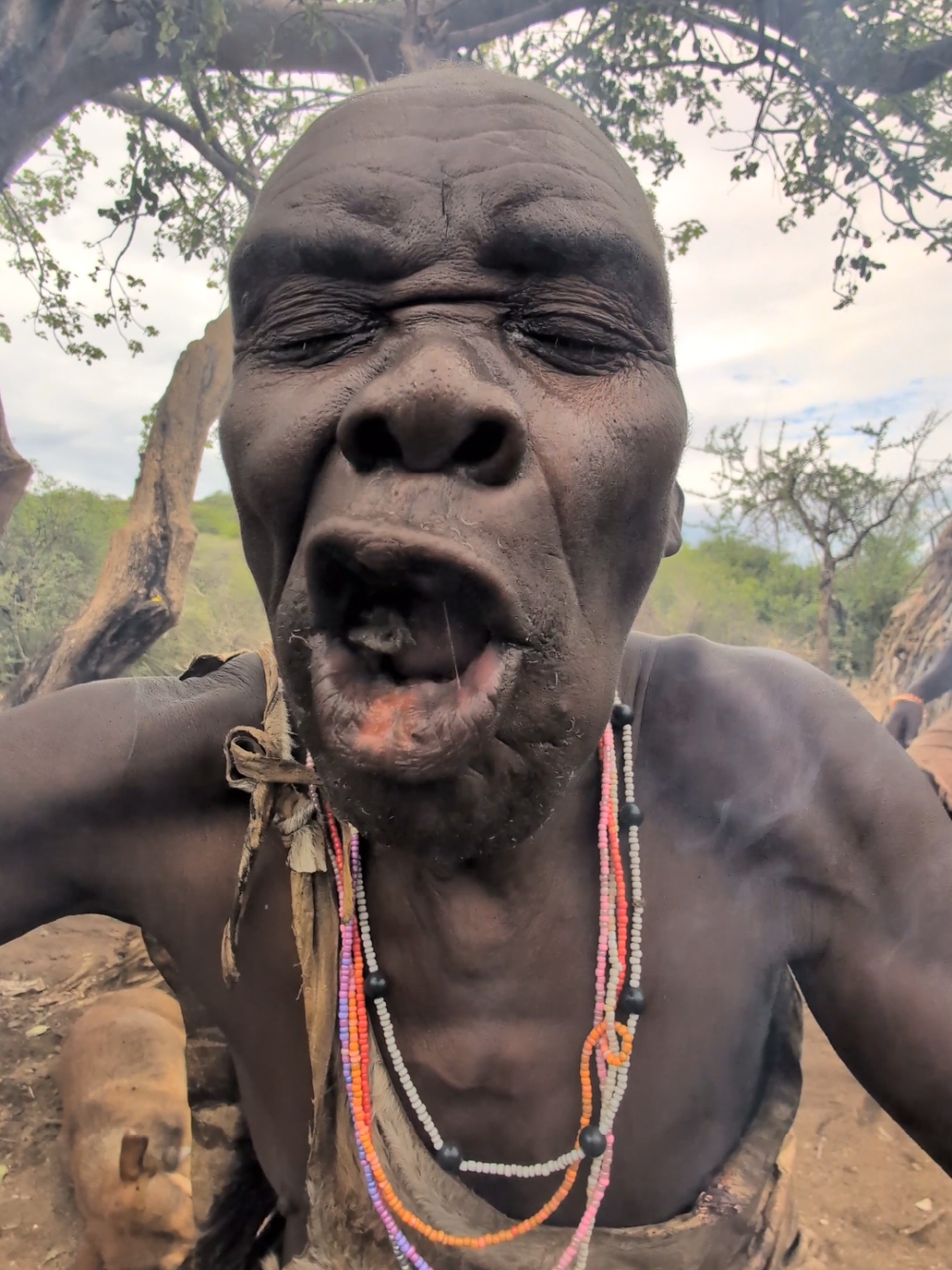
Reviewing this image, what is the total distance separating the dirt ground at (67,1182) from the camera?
9.97ft

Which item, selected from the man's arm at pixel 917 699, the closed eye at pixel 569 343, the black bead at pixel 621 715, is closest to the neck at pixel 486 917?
the black bead at pixel 621 715

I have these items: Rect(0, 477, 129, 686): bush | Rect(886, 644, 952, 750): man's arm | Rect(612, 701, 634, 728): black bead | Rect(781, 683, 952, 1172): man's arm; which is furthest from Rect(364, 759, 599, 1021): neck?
Rect(0, 477, 129, 686): bush

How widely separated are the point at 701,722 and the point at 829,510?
1354cm

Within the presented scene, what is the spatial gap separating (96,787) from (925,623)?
753 cm

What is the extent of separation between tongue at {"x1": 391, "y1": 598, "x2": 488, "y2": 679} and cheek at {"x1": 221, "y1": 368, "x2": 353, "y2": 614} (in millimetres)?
241

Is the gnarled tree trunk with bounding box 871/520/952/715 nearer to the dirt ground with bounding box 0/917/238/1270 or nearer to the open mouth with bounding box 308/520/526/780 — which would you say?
the dirt ground with bounding box 0/917/238/1270

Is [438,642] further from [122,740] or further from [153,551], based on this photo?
[153,551]

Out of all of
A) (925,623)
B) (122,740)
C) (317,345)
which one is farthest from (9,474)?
(925,623)

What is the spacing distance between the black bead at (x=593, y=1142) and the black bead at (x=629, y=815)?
395mm

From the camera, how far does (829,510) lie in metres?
13.6

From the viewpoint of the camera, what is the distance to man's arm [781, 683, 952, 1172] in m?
1.14

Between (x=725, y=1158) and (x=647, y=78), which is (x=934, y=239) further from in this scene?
(x=725, y=1158)

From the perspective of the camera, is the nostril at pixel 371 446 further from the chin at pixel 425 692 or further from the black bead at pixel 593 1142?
the black bead at pixel 593 1142

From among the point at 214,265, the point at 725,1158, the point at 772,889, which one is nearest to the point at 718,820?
the point at 772,889
